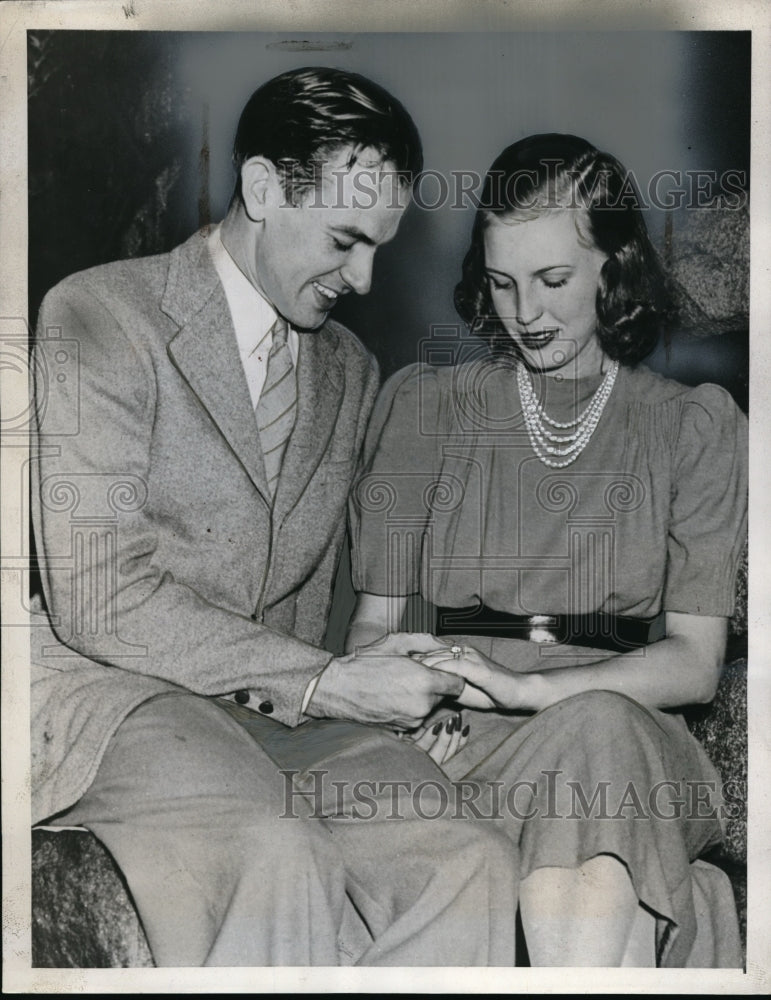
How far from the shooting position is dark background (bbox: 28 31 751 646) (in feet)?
11.4

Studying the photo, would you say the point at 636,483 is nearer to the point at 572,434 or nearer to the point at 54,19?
the point at 572,434

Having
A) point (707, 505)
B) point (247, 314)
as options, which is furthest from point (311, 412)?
point (707, 505)

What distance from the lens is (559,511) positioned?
3.47 meters

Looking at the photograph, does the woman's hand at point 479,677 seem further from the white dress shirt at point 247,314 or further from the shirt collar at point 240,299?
the shirt collar at point 240,299

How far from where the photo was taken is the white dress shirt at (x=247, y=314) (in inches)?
136

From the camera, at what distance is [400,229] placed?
349cm

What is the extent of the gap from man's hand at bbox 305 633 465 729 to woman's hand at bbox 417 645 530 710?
0.8 inches

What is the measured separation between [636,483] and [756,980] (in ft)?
4.45

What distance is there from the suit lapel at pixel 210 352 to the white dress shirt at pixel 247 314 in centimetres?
2

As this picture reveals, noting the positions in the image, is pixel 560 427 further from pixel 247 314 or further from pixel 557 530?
pixel 247 314

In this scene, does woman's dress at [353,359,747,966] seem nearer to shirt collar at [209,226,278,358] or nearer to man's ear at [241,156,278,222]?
shirt collar at [209,226,278,358]

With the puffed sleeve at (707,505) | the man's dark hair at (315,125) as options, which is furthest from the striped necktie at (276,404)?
the puffed sleeve at (707,505)

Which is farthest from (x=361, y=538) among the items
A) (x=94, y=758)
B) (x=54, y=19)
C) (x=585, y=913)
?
(x=54, y=19)

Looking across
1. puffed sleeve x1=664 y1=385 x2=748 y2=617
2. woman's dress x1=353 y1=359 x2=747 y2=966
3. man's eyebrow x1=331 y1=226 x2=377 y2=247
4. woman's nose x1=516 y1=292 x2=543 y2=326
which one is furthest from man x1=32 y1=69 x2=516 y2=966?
puffed sleeve x1=664 y1=385 x2=748 y2=617
